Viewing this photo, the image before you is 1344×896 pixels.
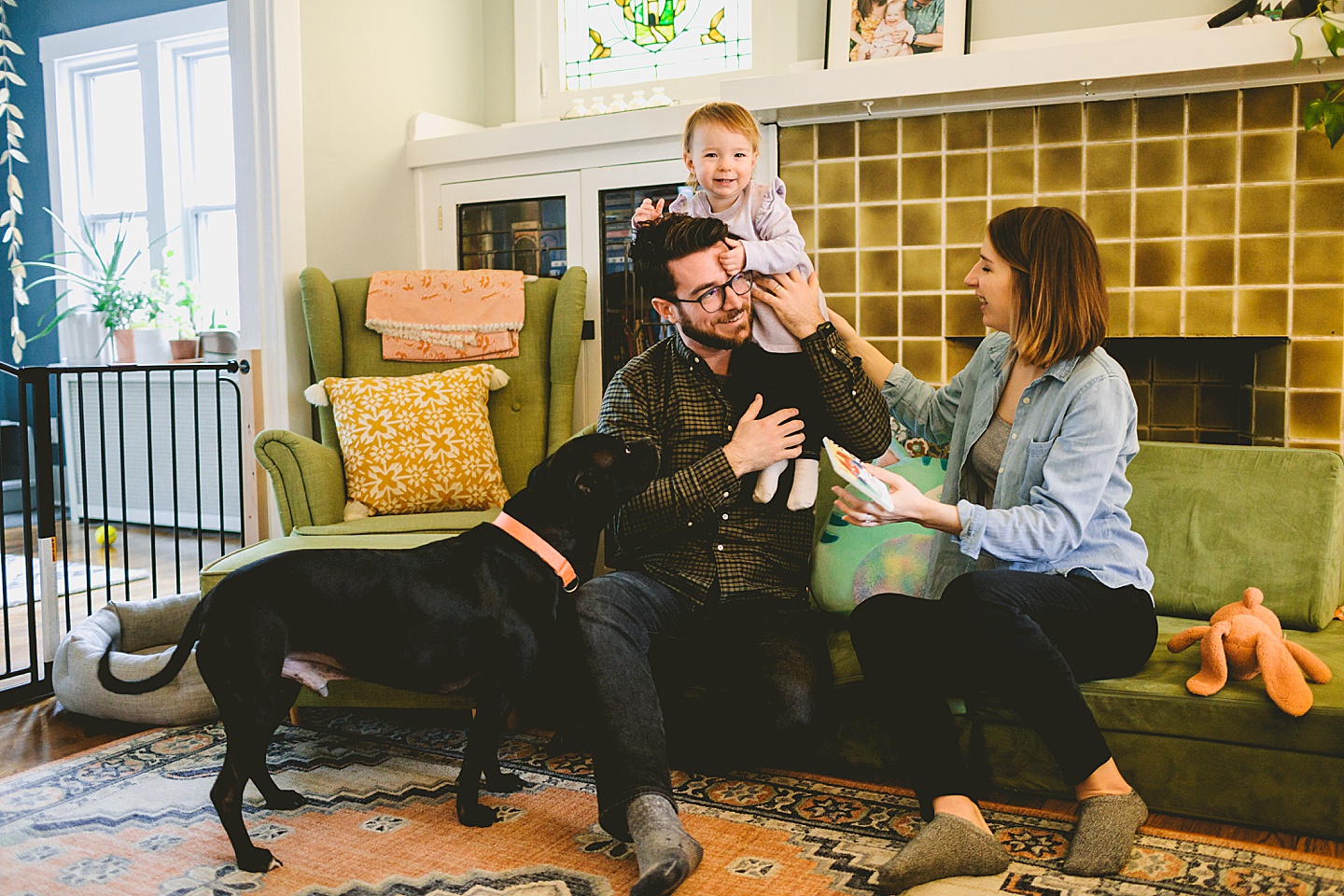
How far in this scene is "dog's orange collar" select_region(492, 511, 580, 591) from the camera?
1.87m

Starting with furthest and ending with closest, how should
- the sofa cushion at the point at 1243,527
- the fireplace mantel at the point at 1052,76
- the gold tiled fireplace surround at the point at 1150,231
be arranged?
the gold tiled fireplace surround at the point at 1150,231
the fireplace mantel at the point at 1052,76
the sofa cushion at the point at 1243,527

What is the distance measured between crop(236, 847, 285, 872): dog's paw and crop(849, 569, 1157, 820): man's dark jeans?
3.47 ft

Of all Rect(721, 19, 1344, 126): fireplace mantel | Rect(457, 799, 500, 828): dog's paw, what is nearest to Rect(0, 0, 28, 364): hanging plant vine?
Rect(721, 19, 1344, 126): fireplace mantel

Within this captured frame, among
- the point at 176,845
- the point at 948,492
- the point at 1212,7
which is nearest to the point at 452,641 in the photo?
the point at 176,845

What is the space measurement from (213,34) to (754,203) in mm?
3698

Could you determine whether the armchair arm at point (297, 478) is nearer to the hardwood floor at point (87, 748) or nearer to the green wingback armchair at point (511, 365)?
the green wingback armchair at point (511, 365)

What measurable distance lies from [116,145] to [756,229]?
4463 mm

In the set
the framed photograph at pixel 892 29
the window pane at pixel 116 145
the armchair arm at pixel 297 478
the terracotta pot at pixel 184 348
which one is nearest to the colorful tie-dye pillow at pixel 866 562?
the armchair arm at pixel 297 478

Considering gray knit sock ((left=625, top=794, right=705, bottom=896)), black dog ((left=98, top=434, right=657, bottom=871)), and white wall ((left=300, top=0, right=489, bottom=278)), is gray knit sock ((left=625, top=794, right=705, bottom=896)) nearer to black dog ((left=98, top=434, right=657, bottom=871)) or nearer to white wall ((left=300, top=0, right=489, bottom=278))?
black dog ((left=98, top=434, right=657, bottom=871))

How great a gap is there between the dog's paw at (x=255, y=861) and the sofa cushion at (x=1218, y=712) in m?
1.41

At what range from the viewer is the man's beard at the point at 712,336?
2059 mm

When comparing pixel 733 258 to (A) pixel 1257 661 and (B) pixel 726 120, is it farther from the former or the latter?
(A) pixel 1257 661

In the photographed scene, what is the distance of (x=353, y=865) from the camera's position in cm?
171

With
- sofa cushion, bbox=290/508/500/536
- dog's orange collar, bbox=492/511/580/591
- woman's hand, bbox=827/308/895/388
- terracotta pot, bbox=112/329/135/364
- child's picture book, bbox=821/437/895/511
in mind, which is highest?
terracotta pot, bbox=112/329/135/364
